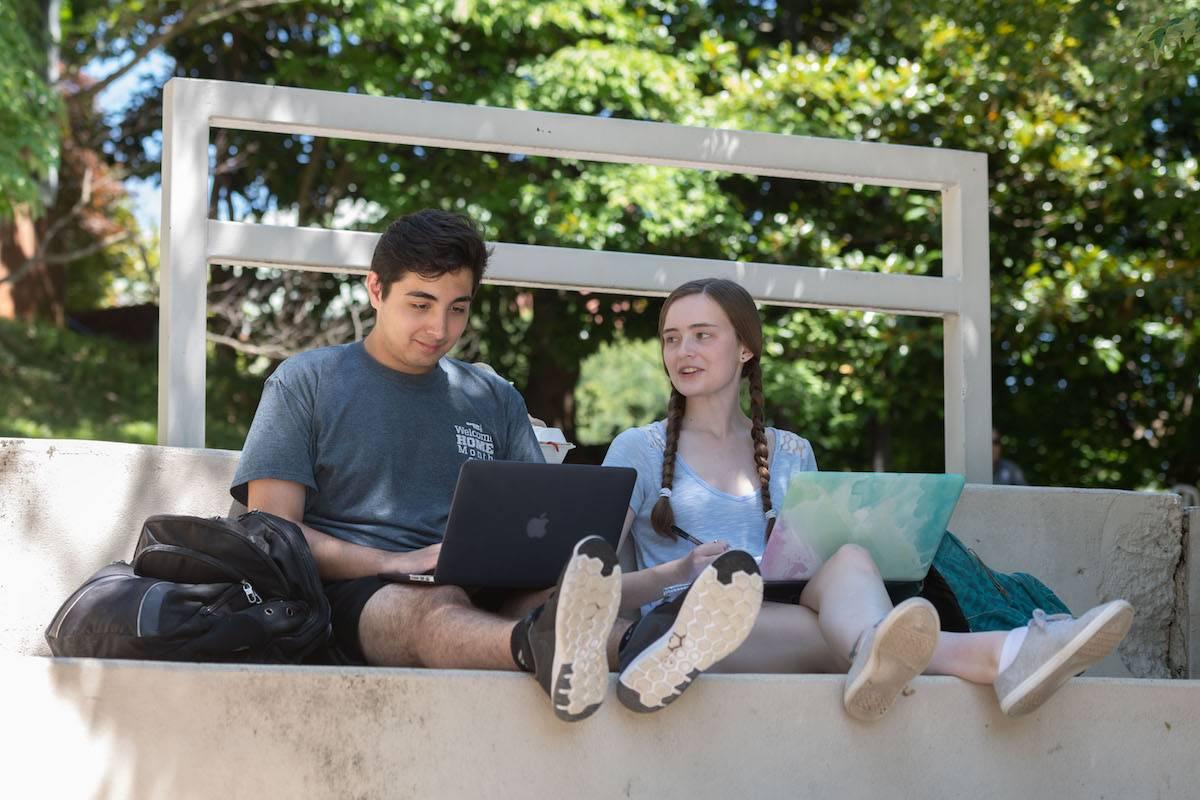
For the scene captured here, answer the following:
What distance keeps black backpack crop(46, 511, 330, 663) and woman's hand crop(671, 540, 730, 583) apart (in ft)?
2.24

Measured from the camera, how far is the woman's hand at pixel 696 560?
2705 mm

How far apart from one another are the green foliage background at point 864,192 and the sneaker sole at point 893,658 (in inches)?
224

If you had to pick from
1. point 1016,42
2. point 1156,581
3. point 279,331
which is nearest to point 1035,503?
point 1156,581

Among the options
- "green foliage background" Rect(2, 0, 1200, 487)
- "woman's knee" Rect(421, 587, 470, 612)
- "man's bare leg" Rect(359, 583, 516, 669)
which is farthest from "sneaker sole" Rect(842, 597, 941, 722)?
"green foliage background" Rect(2, 0, 1200, 487)

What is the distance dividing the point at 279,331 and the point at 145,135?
244 cm

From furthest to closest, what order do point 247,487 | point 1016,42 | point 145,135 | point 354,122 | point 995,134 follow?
point 145,135 < point 995,134 < point 1016,42 < point 354,122 < point 247,487

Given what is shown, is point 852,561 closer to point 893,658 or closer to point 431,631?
point 893,658

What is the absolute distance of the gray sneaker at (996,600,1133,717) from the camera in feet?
7.55

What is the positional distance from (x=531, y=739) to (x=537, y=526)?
0.42m

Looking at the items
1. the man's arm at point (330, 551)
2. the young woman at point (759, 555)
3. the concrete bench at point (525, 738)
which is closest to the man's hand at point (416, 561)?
the man's arm at point (330, 551)

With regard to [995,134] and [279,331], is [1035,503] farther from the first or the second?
[279,331]

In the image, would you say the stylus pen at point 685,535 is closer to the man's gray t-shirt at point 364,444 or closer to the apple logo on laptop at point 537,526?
the man's gray t-shirt at point 364,444

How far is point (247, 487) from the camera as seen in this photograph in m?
2.85

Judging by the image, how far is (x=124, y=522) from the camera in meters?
3.11
